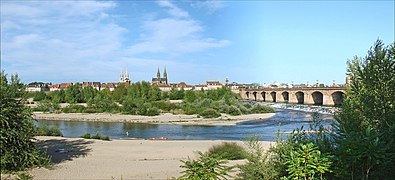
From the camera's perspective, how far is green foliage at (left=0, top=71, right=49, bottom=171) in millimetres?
13188

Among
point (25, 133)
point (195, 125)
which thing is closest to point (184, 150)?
point (25, 133)

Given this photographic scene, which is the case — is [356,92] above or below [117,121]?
above

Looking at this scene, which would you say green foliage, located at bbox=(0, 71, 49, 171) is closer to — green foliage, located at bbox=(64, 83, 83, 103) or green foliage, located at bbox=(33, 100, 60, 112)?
green foliage, located at bbox=(33, 100, 60, 112)

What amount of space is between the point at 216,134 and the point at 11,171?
79.9 feet

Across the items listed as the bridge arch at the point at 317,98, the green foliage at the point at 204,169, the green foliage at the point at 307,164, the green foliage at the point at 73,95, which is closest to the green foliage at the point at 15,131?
the green foliage at the point at 204,169

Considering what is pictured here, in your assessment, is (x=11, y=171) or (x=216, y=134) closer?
(x=11, y=171)

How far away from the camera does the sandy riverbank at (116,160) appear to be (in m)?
14.7

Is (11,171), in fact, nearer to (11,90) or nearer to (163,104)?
(11,90)

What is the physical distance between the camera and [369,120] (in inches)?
420

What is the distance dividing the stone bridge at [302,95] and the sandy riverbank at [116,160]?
3210cm

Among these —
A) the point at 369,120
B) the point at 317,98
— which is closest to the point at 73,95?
the point at 317,98

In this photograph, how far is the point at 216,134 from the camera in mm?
35812

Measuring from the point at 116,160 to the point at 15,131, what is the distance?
236 inches

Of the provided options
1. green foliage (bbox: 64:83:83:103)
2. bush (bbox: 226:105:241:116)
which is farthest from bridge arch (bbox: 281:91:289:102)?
green foliage (bbox: 64:83:83:103)
